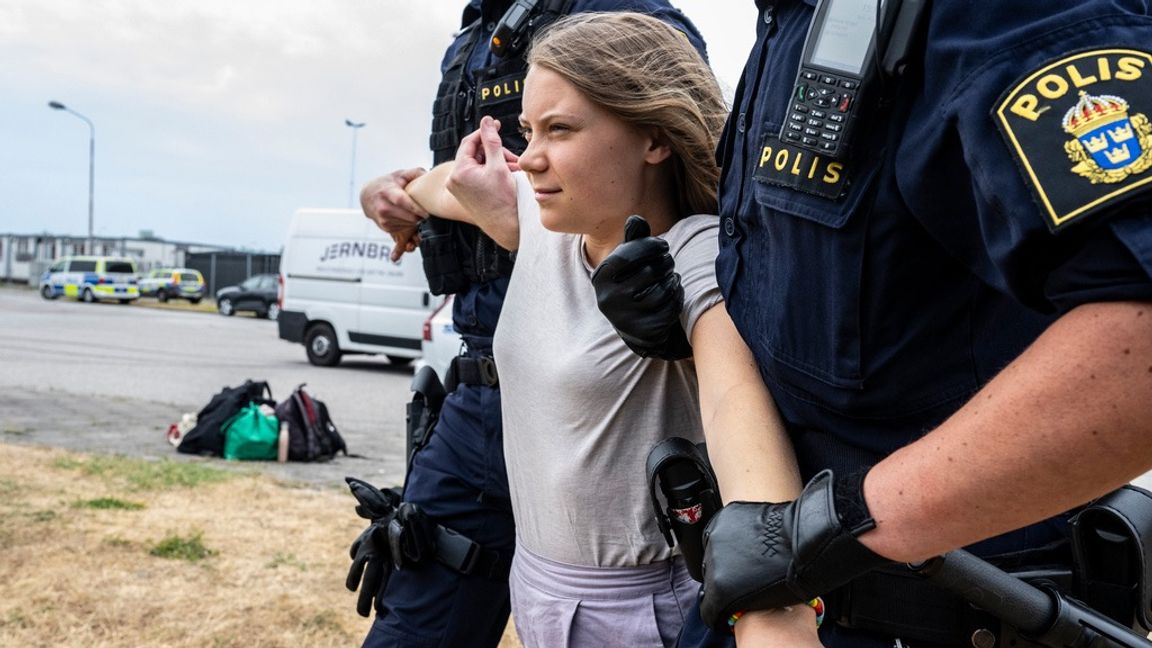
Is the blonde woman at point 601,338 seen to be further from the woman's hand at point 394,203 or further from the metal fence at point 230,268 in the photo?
the metal fence at point 230,268

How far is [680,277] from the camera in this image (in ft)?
4.77

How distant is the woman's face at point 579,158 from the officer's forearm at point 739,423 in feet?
1.14

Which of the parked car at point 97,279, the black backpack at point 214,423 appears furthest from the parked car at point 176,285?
the black backpack at point 214,423

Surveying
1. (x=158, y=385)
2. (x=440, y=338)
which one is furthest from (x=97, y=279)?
(x=440, y=338)

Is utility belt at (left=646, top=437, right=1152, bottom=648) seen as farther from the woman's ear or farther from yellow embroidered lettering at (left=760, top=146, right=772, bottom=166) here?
the woman's ear

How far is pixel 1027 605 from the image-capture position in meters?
1.09

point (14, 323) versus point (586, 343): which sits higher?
point (586, 343)

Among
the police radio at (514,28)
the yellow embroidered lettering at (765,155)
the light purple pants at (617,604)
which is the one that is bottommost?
the light purple pants at (617,604)

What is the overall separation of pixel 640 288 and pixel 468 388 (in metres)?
1.07

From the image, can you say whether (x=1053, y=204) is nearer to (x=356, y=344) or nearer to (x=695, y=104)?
(x=695, y=104)

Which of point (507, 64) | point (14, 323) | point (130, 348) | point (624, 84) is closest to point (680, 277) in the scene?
point (624, 84)

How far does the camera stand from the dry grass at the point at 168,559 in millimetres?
3441

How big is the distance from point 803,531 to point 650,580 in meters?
0.72

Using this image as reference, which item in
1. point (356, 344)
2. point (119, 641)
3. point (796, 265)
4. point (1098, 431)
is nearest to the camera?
point (1098, 431)
